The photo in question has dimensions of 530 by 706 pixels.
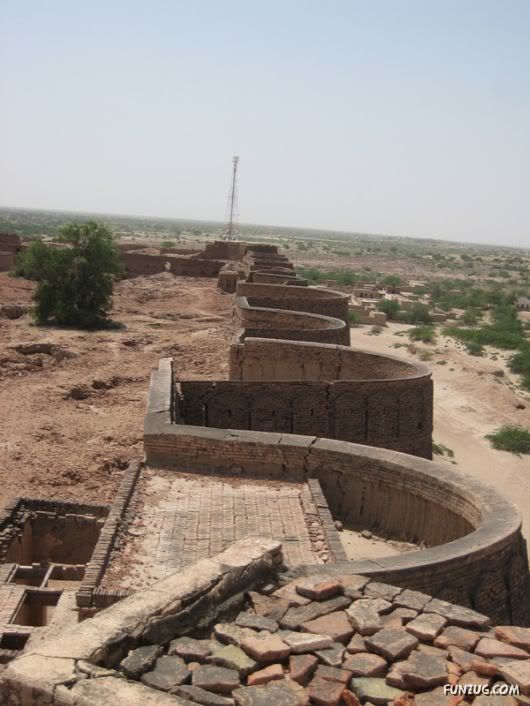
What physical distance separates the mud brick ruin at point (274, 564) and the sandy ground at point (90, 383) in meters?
1.73

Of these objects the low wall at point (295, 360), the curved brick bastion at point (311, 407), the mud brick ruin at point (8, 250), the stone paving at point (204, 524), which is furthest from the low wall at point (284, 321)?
the mud brick ruin at point (8, 250)

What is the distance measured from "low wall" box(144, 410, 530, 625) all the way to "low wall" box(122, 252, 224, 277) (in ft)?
97.0

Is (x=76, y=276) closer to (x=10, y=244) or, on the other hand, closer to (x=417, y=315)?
(x=10, y=244)

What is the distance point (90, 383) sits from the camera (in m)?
17.6

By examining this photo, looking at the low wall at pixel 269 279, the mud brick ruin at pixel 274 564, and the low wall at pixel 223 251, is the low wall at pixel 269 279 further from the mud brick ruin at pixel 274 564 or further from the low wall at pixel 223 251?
the low wall at pixel 223 251

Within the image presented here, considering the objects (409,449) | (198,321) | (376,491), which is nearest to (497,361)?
(198,321)

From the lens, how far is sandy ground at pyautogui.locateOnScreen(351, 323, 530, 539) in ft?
68.0

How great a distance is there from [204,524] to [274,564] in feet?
9.16

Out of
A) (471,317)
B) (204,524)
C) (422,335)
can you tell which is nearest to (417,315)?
(471,317)

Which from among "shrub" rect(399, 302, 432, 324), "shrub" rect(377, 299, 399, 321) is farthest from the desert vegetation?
"shrub" rect(399, 302, 432, 324)

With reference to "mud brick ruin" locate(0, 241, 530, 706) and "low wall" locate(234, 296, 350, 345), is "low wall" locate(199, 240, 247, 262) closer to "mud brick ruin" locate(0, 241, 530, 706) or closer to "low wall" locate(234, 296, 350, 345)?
"low wall" locate(234, 296, 350, 345)

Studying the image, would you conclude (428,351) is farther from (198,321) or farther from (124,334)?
(124,334)

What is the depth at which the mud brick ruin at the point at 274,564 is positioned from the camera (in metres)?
3.67

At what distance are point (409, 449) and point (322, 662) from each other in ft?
29.3
